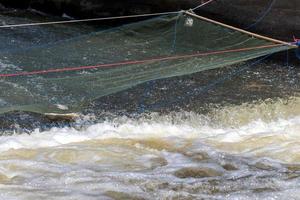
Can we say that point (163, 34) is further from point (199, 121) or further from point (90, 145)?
point (90, 145)

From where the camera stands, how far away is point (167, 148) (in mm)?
6500

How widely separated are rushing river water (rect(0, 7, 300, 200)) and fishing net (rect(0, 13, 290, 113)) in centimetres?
48

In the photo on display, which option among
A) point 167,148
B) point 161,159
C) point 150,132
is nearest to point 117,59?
point 150,132

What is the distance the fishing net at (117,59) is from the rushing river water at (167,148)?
484mm

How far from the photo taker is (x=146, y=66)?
277 inches

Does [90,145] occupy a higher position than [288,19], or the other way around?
[288,19]

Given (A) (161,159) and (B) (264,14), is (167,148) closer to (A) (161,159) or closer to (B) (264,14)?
(A) (161,159)

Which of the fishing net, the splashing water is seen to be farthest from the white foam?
the fishing net

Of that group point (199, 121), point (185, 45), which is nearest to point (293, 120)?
point (199, 121)

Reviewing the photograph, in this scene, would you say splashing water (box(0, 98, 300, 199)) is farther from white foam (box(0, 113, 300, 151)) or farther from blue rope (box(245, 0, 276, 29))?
blue rope (box(245, 0, 276, 29))

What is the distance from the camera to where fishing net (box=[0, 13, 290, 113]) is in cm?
658

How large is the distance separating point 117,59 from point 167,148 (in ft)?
5.42

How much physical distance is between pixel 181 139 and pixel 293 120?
1852 millimetres

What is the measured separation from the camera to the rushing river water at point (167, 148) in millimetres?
5254
